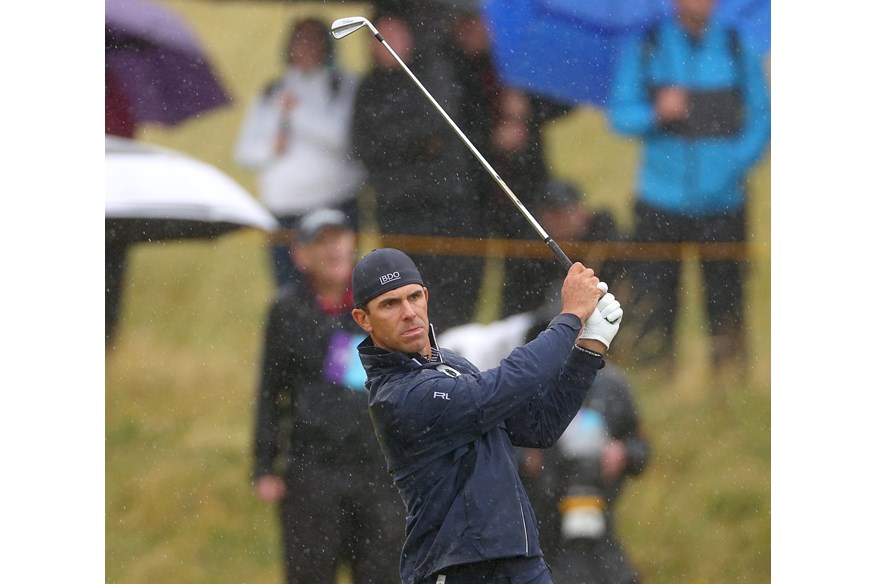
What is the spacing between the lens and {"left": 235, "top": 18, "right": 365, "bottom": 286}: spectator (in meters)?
5.46

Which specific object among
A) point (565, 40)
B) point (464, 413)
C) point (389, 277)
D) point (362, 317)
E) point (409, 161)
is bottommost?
point (464, 413)

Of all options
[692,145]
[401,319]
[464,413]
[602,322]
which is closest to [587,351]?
[602,322]

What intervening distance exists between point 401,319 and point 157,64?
7.68ft

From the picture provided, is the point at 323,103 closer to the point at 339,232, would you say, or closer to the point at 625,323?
the point at 339,232

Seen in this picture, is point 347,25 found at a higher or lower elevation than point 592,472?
higher

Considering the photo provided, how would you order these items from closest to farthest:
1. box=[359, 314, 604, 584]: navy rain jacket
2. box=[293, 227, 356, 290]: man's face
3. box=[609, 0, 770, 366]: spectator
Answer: box=[359, 314, 604, 584]: navy rain jacket
box=[293, 227, 356, 290]: man's face
box=[609, 0, 770, 366]: spectator

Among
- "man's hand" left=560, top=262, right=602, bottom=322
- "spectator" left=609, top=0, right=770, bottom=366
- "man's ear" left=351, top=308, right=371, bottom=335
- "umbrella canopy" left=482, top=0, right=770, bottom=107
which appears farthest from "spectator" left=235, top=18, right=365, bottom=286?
"man's hand" left=560, top=262, right=602, bottom=322

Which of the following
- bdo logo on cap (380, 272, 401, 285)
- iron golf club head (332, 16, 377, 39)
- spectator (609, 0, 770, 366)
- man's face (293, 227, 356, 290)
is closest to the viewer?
bdo logo on cap (380, 272, 401, 285)

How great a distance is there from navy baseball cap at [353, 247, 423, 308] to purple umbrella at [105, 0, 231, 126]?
1973 mm

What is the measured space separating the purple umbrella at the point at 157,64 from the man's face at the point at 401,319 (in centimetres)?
206

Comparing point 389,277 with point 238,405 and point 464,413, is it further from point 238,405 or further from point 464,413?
point 238,405

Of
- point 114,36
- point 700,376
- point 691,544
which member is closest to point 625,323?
point 700,376

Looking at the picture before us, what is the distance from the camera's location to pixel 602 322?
3727 mm

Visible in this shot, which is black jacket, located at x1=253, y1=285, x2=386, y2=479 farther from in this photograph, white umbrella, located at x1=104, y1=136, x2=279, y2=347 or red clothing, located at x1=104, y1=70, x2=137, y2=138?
red clothing, located at x1=104, y1=70, x2=137, y2=138
